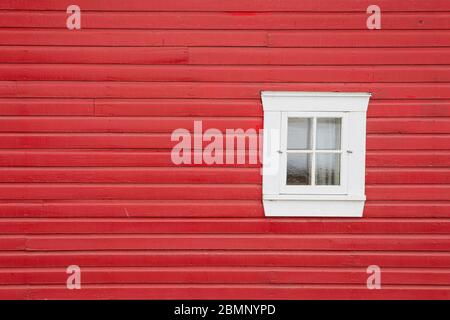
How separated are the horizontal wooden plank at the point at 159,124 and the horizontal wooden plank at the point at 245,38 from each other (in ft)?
2.03

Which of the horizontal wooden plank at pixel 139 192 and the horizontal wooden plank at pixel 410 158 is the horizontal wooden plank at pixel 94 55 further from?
the horizontal wooden plank at pixel 410 158

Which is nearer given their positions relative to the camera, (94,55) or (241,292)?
(94,55)

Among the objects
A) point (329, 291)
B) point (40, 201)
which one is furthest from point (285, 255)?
point (40, 201)

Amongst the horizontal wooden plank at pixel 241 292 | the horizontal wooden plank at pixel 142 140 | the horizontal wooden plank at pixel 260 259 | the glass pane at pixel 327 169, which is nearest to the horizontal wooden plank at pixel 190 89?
the horizontal wooden plank at pixel 142 140

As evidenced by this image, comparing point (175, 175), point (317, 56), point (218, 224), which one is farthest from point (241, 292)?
point (317, 56)

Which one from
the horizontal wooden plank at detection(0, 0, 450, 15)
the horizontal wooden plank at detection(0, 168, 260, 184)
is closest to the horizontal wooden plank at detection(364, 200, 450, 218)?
the horizontal wooden plank at detection(0, 168, 260, 184)

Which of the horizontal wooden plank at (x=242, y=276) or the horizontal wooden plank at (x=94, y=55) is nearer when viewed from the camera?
the horizontal wooden plank at (x=94, y=55)

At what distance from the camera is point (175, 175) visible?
369cm

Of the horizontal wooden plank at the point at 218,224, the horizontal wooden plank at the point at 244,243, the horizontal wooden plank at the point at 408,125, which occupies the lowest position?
the horizontal wooden plank at the point at 244,243

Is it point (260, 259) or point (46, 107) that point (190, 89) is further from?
point (260, 259)

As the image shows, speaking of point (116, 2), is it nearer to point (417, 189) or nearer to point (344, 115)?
point (344, 115)

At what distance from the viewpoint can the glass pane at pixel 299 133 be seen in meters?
3.70

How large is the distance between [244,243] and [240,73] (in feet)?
4.72
